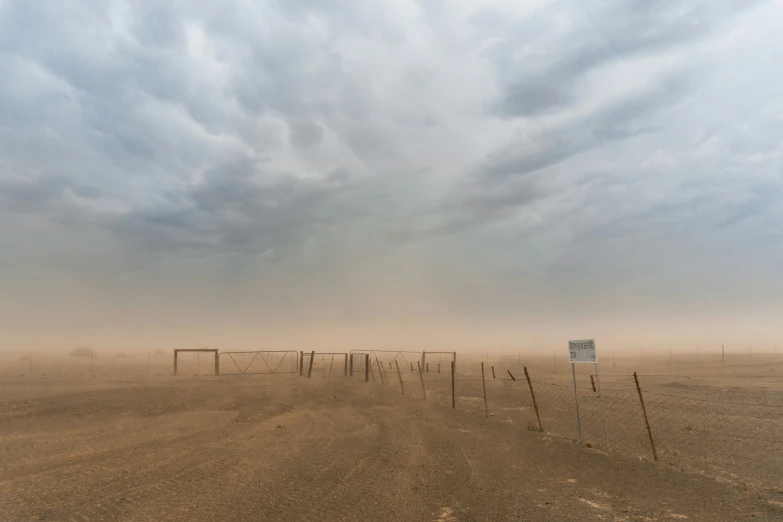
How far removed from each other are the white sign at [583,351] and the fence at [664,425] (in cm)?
172

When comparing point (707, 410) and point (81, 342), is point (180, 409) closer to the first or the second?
point (707, 410)

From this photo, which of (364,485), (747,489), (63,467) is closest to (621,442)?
(747,489)

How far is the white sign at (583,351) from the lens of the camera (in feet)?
51.0

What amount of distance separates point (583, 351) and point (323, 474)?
377 inches

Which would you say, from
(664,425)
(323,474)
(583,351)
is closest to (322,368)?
(664,425)

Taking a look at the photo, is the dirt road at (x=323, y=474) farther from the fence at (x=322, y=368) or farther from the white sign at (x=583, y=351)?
the fence at (x=322, y=368)

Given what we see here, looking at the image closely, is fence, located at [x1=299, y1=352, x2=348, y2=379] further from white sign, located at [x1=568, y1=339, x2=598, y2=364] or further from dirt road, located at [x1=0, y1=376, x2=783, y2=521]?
white sign, located at [x1=568, y1=339, x2=598, y2=364]

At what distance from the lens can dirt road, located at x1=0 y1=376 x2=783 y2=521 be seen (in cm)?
973

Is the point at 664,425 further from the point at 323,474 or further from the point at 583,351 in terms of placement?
the point at 323,474

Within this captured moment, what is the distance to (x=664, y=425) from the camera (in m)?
19.6

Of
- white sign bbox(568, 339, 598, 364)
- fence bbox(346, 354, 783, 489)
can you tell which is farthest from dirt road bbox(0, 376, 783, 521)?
white sign bbox(568, 339, 598, 364)

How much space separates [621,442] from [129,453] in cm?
1654

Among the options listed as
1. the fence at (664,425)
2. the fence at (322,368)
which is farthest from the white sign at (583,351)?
the fence at (322,368)

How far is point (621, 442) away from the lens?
1688 cm
